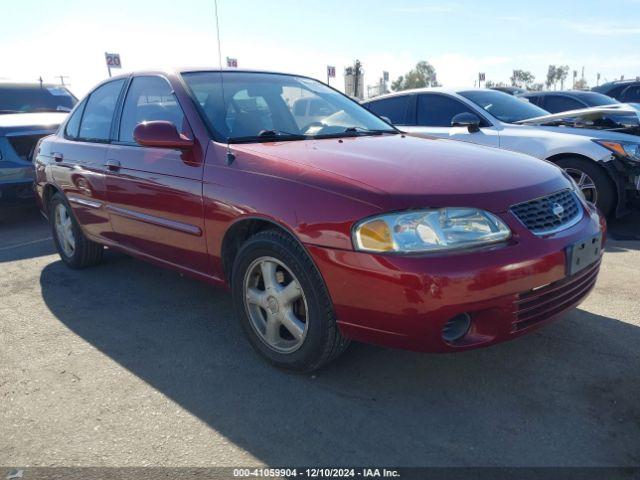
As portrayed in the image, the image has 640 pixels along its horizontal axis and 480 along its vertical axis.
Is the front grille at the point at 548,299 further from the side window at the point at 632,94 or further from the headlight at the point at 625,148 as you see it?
the side window at the point at 632,94

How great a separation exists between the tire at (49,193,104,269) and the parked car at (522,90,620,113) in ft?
26.1

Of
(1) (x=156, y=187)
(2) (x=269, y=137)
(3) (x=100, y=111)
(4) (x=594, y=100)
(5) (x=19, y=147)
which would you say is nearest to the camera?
(2) (x=269, y=137)

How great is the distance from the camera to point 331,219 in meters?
2.30

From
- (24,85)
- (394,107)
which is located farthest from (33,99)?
(394,107)

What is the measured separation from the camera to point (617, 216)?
525 centimetres

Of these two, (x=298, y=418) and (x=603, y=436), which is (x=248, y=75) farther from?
(x=603, y=436)

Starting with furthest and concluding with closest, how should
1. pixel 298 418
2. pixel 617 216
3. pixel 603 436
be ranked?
pixel 617 216 → pixel 298 418 → pixel 603 436

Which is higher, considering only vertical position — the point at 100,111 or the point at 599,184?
the point at 100,111

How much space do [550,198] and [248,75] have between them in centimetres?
218

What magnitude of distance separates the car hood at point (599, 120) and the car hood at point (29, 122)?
19.1 ft

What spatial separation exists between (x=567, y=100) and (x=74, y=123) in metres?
7.97

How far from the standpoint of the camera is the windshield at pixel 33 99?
8.02 metres

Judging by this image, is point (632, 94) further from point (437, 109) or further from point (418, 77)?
point (418, 77)

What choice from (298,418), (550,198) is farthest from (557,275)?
(298,418)
